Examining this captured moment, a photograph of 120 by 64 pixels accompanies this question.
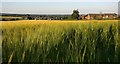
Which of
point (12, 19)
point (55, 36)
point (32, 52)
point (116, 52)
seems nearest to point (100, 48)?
point (116, 52)

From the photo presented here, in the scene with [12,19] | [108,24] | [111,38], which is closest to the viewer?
[111,38]

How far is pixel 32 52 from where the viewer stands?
1129 mm

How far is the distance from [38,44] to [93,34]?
0.29 m

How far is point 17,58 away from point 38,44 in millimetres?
121

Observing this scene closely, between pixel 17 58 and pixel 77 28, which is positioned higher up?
pixel 77 28

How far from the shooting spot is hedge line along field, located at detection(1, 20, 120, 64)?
3.67 feet

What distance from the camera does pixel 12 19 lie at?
1635 millimetres

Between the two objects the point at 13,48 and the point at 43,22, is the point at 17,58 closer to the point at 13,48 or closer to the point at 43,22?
the point at 13,48

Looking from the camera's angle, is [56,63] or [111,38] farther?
[111,38]

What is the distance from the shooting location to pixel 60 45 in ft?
3.74

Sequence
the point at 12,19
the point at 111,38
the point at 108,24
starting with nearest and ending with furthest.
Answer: the point at 111,38, the point at 108,24, the point at 12,19

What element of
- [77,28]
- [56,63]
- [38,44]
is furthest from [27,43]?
[77,28]

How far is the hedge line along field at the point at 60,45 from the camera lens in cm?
112

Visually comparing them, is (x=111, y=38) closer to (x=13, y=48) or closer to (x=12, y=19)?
(x=13, y=48)
